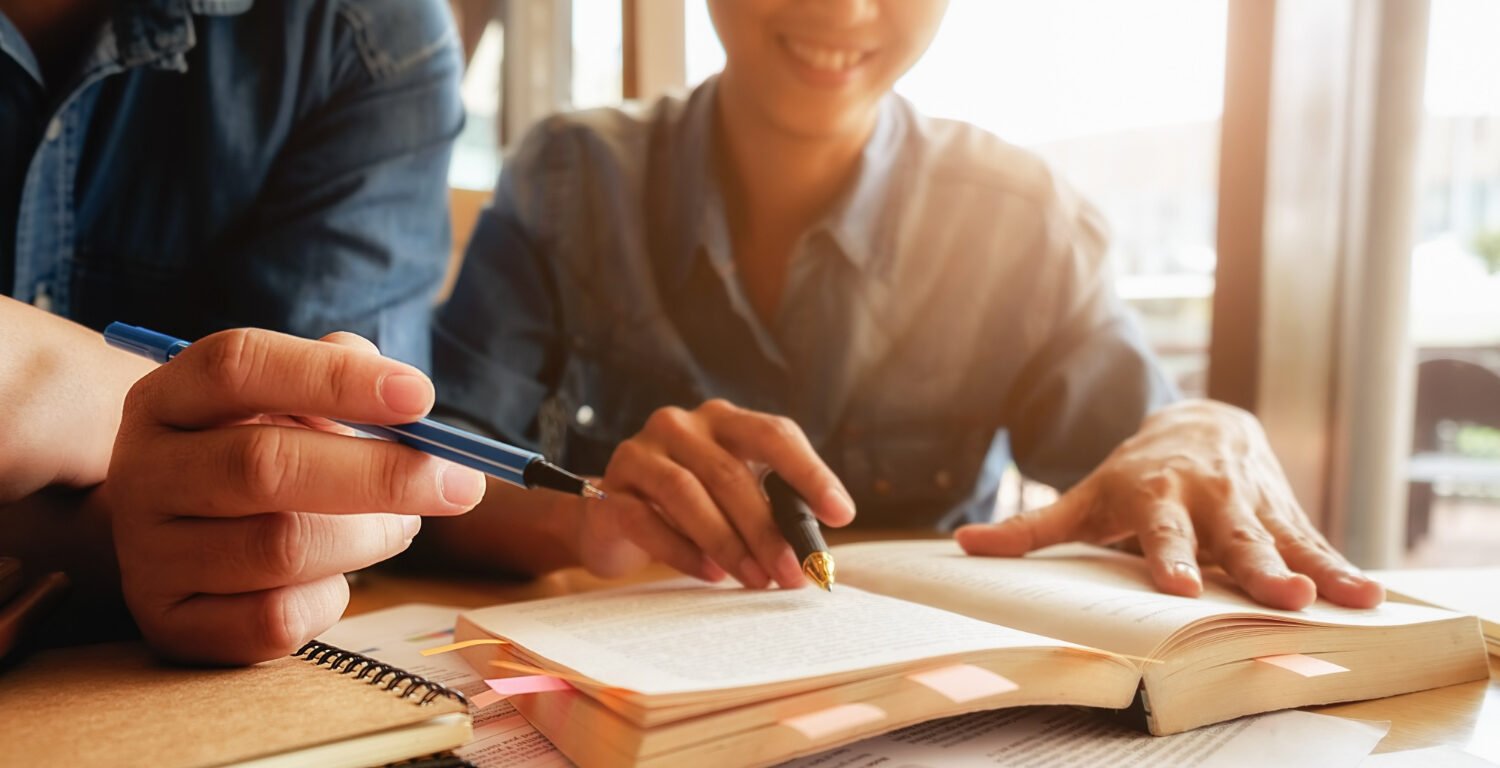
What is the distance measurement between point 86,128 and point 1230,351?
3.79 feet

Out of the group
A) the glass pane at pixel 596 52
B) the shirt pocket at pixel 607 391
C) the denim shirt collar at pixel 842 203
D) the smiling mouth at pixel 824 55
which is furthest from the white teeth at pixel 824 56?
the glass pane at pixel 596 52

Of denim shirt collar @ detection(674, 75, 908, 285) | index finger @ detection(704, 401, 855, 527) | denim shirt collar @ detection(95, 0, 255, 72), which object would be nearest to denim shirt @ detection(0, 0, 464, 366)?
denim shirt collar @ detection(95, 0, 255, 72)

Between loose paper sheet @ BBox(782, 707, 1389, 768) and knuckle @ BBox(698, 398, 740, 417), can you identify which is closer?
loose paper sheet @ BBox(782, 707, 1389, 768)

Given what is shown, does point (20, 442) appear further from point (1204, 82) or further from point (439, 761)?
point (1204, 82)

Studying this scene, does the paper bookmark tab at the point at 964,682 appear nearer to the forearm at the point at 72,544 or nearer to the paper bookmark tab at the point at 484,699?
the paper bookmark tab at the point at 484,699

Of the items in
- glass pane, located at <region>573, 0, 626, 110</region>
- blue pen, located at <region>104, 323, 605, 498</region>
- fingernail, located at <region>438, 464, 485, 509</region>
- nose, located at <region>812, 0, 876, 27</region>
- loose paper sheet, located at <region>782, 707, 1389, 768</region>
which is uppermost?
glass pane, located at <region>573, 0, 626, 110</region>

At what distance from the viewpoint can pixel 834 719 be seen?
34cm

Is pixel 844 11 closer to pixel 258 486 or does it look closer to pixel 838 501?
pixel 838 501

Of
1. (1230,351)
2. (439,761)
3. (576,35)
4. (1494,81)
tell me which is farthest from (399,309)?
(576,35)

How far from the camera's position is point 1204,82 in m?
1.20

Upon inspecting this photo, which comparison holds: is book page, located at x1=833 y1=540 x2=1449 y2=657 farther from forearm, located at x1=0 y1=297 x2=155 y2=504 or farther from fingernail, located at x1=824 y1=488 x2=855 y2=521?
forearm, located at x1=0 y1=297 x2=155 y2=504

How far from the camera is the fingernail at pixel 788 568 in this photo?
0.52 meters

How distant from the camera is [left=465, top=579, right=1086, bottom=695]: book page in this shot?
35 centimetres

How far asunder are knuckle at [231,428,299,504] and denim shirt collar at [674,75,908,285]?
68 cm
